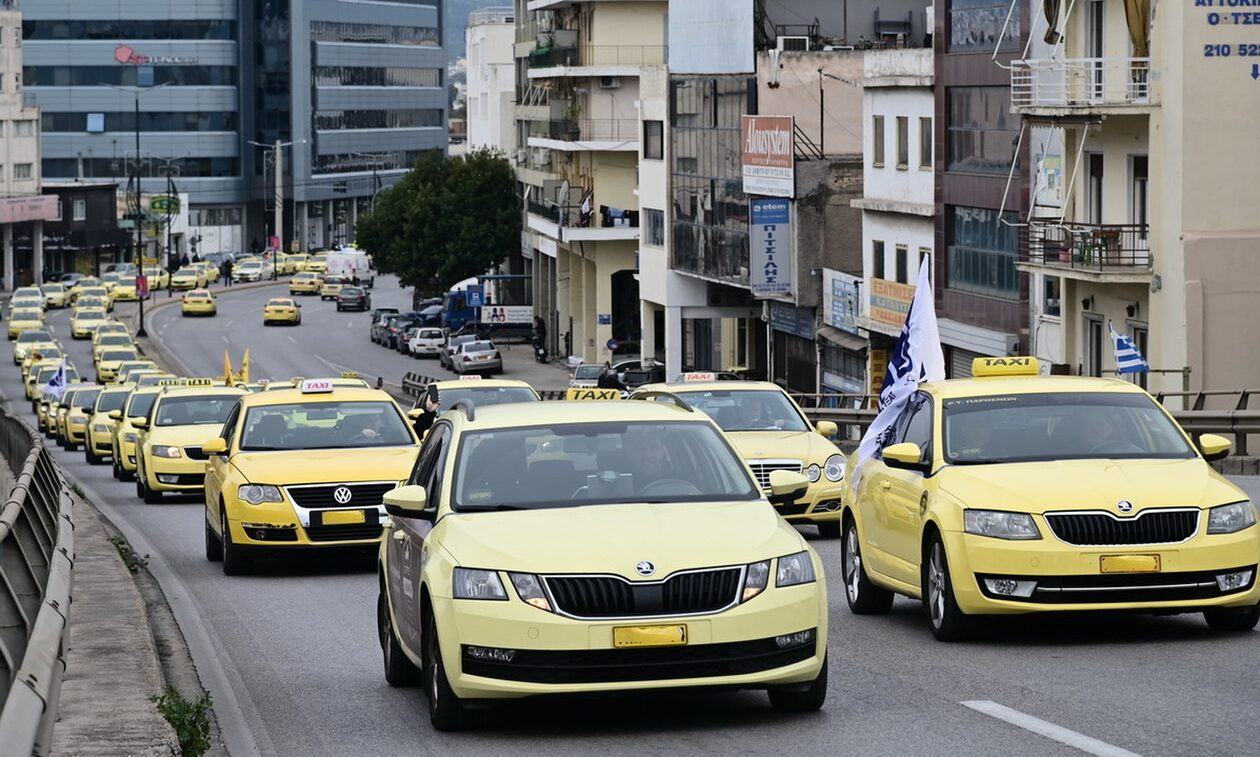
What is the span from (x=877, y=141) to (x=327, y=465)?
138 ft

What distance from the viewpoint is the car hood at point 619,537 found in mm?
10086

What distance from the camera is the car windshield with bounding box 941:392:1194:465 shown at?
44.0 ft

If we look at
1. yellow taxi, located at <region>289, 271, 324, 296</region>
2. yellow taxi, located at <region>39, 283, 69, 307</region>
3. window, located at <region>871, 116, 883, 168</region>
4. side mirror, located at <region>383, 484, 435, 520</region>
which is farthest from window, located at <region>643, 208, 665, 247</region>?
side mirror, located at <region>383, 484, 435, 520</region>

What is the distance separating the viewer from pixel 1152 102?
4416 centimetres

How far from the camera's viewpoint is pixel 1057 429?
1362 cm

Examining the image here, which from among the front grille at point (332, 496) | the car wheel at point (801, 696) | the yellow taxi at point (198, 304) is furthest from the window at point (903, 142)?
the yellow taxi at point (198, 304)

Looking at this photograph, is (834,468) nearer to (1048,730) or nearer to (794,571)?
(794,571)

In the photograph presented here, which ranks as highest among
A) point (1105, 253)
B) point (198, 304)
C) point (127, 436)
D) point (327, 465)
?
point (1105, 253)

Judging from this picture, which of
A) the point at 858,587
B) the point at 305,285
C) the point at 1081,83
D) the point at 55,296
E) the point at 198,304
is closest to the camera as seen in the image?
the point at 858,587

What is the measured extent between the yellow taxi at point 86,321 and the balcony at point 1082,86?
62.7 metres

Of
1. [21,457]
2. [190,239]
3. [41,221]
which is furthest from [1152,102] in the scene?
[190,239]

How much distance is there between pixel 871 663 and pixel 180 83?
16162cm

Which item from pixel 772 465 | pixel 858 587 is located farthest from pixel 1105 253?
pixel 858 587

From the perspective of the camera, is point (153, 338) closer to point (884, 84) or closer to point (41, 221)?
point (41, 221)
